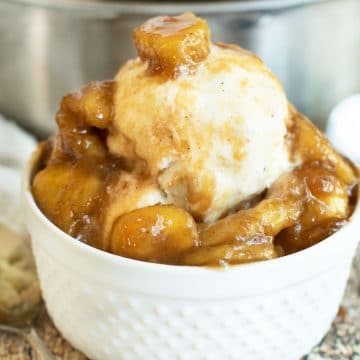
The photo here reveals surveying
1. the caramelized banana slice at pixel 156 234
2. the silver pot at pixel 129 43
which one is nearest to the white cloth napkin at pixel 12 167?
the silver pot at pixel 129 43

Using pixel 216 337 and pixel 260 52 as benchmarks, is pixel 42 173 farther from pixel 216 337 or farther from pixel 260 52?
pixel 260 52

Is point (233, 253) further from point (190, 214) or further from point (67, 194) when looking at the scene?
point (67, 194)

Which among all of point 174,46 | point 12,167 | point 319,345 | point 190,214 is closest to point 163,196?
point 190,214

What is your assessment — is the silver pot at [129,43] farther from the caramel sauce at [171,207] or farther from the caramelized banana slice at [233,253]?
the caramelized banana slice at [233,253]

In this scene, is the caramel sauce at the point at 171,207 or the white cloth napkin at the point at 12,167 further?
the white cloth napkin at the point at 12,167

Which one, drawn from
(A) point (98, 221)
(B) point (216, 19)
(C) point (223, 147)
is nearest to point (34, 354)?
(A) point (98, 221)

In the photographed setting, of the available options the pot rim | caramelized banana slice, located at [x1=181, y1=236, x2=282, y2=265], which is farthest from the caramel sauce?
the pot rim

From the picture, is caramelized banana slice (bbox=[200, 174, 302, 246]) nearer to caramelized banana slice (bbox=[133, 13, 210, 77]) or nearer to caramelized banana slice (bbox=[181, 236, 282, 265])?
caramelized banana slice (bbox=[181, 236, 282, 265])
